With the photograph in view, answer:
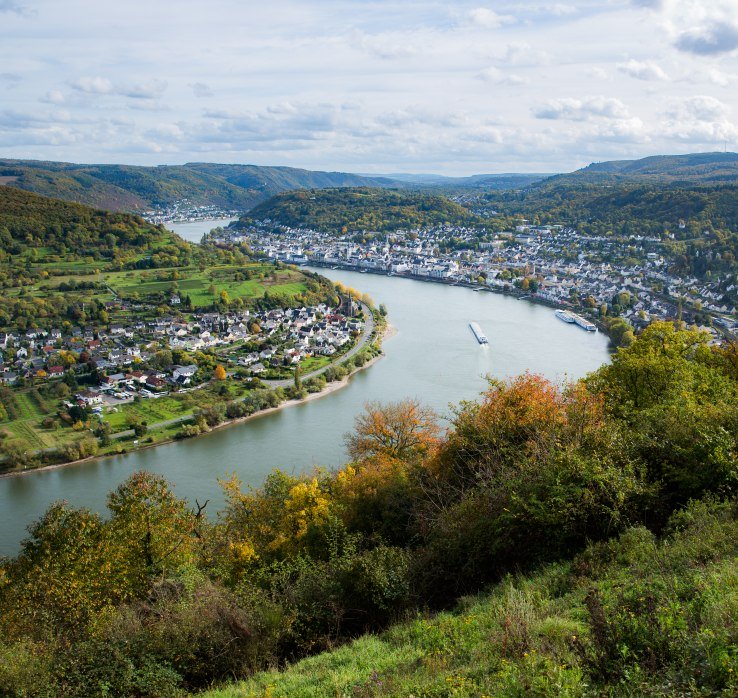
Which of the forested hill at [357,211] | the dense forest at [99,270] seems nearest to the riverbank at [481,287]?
the dense forest at [99,270]

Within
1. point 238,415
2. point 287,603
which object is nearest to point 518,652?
point 287,603

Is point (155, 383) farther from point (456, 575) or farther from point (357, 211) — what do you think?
point (357, 211)

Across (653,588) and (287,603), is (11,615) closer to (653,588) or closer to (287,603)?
(287,603)

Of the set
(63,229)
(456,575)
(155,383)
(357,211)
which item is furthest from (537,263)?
(456,575)

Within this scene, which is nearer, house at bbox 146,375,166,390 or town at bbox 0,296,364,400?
house at bbox 146,375,166,390

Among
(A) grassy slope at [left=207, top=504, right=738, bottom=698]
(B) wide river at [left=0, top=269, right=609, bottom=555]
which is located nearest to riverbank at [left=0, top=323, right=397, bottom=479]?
(B) wide river at [left=0, top=269, right=609, bottom=555]

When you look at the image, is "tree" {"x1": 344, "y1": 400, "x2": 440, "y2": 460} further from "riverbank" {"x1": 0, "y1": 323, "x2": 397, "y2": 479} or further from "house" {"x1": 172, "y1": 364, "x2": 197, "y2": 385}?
"house" {"x1": 172, "y1": 364, "x2": 197, "y2": 385}
